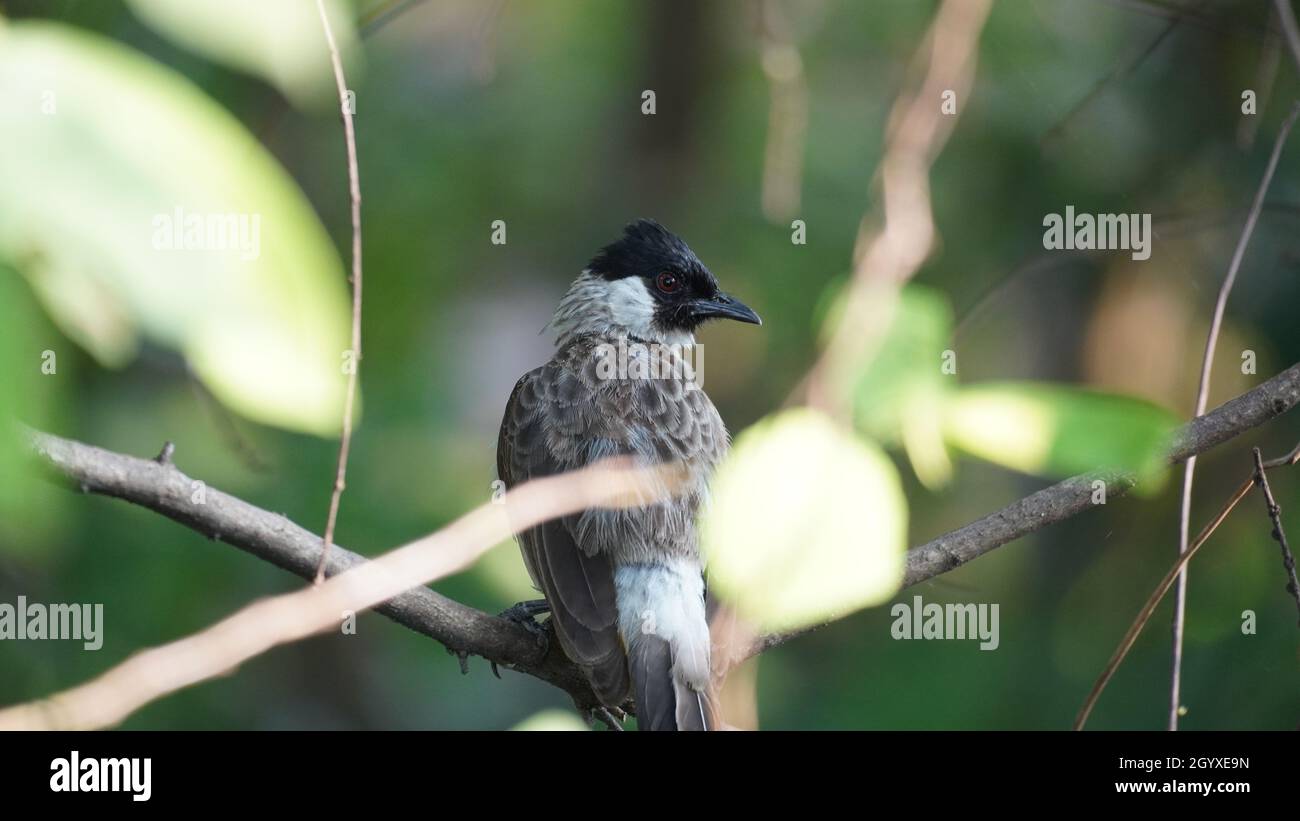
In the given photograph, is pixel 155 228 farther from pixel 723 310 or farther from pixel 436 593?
pixel 723 310

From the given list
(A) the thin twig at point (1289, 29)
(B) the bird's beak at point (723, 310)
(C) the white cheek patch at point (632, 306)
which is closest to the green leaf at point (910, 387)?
(A) the thin twig at point (1289, 29)

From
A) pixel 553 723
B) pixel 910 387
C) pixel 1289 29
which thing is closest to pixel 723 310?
pixel 1289 29

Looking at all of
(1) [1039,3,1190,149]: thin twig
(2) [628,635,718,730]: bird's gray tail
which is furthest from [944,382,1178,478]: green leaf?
(1) [1039,3,1190,149]: thin twig

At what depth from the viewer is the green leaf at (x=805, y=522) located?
1371 mm

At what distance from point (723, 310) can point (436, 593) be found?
6.32 feet

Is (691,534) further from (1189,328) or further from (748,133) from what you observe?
(748,133)

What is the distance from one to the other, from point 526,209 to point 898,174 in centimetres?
471

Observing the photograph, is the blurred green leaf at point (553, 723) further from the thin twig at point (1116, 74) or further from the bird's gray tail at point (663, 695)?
the thin twig at point (1116, 74)

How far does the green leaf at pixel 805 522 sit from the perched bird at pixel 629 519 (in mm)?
1421

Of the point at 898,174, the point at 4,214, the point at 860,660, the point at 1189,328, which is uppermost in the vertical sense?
the point at 1189,328

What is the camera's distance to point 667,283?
4395 millimetres

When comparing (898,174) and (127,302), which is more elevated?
(898,174)
